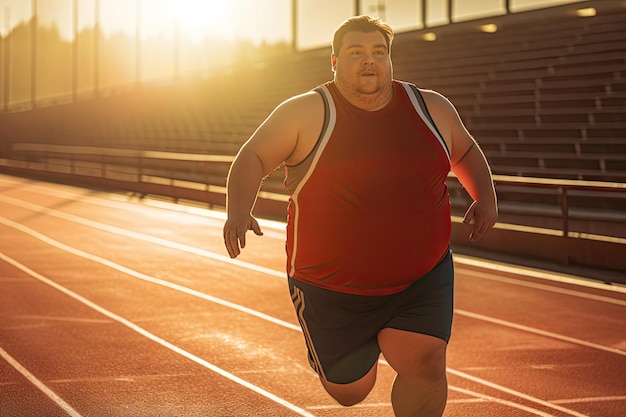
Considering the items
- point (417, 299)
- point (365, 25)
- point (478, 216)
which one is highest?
point (365, 25)

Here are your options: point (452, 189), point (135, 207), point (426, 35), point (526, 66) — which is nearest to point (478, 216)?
point (452, 189)

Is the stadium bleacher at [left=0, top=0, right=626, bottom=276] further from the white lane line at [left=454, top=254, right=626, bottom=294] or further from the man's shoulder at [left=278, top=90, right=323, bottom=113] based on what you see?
the man's shoulder at [left=278, top=90, right=323, bottom=113]

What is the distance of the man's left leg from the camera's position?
12.6ft

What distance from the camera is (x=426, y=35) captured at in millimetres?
33969

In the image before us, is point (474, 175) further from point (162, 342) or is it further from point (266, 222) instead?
point (266, 222)

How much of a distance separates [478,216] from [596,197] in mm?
14053

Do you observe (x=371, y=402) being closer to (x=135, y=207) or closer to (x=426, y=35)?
(x=135, y=207)

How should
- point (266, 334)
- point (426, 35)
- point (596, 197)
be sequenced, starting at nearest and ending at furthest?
point (266, 334)
point (596, 197)
point (426, 35)

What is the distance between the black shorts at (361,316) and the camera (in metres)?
3.85

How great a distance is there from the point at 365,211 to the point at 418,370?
0.67m

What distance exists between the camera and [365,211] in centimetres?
368

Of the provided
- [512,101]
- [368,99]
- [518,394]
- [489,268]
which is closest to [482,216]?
[368,99]

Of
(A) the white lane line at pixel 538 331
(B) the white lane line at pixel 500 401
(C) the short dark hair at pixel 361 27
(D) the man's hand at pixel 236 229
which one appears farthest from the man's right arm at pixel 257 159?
(A) the white lane line at pixel 538 331

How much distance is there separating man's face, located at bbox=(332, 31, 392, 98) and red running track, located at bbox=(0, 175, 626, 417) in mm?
2624
